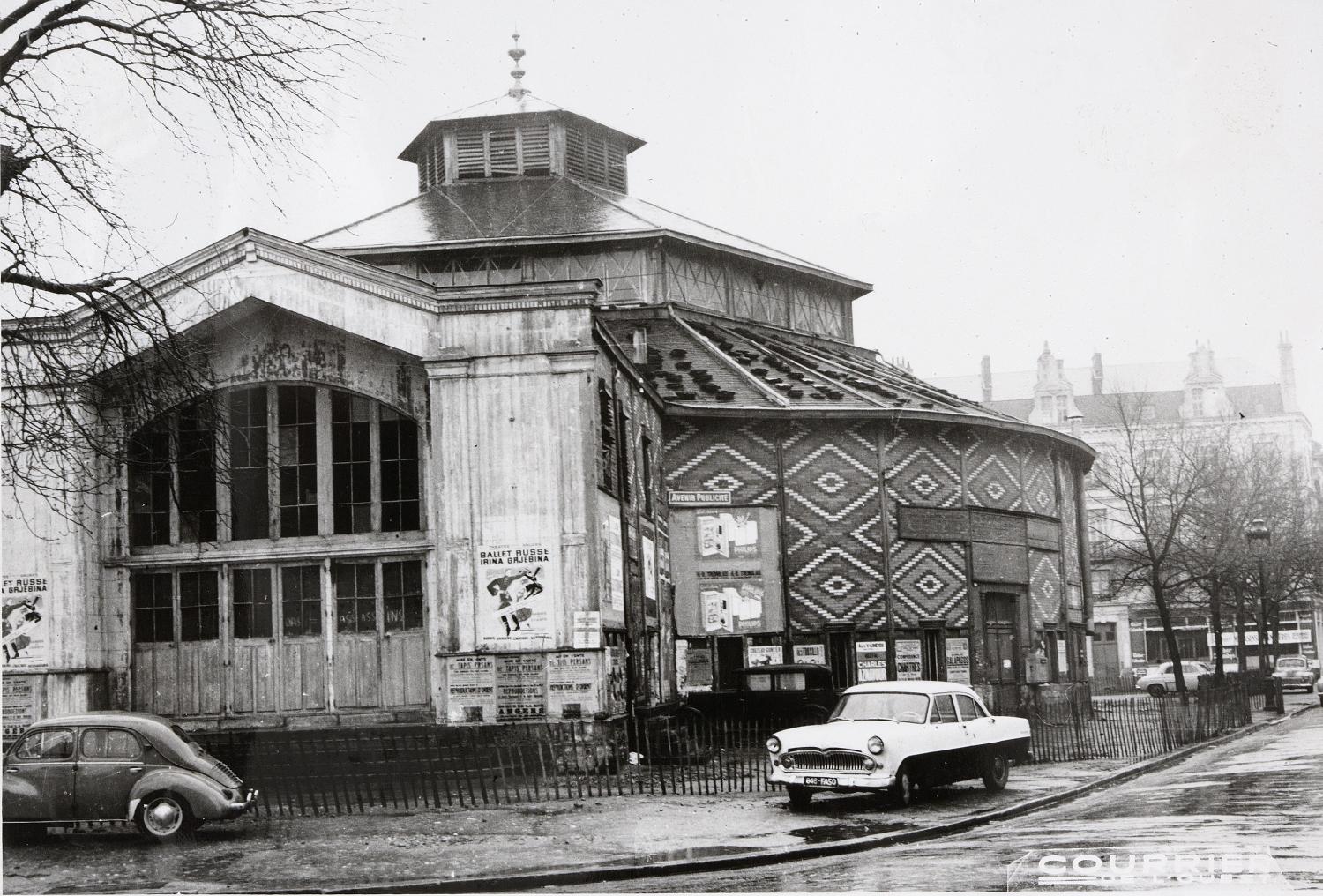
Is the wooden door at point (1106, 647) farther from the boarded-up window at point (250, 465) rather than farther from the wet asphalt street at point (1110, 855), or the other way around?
the wet asphalt street at point (1110, 855)

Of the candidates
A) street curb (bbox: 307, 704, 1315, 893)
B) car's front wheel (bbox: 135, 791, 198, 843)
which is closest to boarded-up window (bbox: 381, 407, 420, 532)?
car's front wheel (bbox: 135, 791, 198, 843)

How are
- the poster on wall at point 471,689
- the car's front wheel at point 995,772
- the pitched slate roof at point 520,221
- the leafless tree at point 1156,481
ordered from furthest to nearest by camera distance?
the leafless tree at point 1156,481
the pitched slate roof at point 520,221
the poster on wall at point 471,689
the car's front wheel at point 995,772

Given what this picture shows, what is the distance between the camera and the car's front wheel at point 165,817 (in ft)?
53.6

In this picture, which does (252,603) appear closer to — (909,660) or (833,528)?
(833,528)

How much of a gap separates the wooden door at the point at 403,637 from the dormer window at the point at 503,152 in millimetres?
19521

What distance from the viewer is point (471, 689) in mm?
23109

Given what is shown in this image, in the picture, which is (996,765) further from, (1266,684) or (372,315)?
(1266,684)

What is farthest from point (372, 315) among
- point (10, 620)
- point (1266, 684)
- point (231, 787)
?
point (1266, 684)

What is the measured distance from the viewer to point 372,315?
24391 millimetres

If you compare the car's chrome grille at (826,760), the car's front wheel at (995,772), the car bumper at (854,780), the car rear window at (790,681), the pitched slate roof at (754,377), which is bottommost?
the car's front wheel at (995,772)

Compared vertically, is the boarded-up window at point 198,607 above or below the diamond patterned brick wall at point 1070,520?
below

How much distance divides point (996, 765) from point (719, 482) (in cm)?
1478

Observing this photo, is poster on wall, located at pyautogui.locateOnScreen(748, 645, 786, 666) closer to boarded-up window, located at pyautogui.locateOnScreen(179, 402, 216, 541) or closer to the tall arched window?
the tall arched window

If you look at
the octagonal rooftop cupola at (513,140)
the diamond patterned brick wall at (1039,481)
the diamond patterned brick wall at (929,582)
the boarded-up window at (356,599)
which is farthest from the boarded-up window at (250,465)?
the diamond patterned brick wall at (1039,481)
